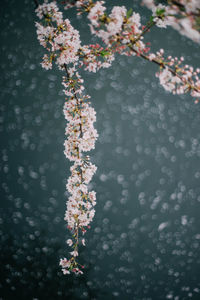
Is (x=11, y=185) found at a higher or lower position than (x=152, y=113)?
lower

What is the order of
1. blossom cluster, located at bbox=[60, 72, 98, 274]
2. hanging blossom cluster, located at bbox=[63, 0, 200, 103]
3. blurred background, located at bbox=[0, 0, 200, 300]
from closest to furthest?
hanging blossom cluster, located at bbox=[63, 0, 200, 103] < blossom cluster, located at bbox=[60, 72, 98, 274] < blurred background, located at bbox=[0, 0, 200, 300]

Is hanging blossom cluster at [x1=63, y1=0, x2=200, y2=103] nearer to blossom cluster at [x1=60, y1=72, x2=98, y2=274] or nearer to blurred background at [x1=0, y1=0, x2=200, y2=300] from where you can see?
blossom cluster at [x1=60, y1=72, x2=98, y2=274]

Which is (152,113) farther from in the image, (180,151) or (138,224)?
(138,224)

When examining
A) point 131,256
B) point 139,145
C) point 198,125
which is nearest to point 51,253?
point 131,256

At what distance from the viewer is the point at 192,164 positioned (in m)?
1.25

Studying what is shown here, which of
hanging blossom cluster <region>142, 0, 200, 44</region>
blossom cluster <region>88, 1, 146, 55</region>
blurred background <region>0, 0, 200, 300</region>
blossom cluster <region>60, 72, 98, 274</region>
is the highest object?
hanging blossom cluster <region>142, 0, 200, 44</region>

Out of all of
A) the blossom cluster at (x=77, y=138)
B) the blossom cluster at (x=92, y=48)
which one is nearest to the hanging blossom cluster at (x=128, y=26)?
the blossom cluster at (x=92, y=48)

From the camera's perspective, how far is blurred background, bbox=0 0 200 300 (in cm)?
115

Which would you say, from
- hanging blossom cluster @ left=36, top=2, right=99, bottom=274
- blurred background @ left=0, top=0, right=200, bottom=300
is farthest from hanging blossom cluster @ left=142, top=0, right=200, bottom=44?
blurred background @ left=0, top=0, right=200, bottom=300

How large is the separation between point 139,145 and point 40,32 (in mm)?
809

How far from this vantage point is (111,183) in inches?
49.9

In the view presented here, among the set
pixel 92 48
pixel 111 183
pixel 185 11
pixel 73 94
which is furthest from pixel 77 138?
pixel 111 183

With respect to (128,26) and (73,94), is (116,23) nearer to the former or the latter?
(128,26)

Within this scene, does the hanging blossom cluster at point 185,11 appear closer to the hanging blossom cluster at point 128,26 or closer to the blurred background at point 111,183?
the hanging blossom cluster at point 128,26
